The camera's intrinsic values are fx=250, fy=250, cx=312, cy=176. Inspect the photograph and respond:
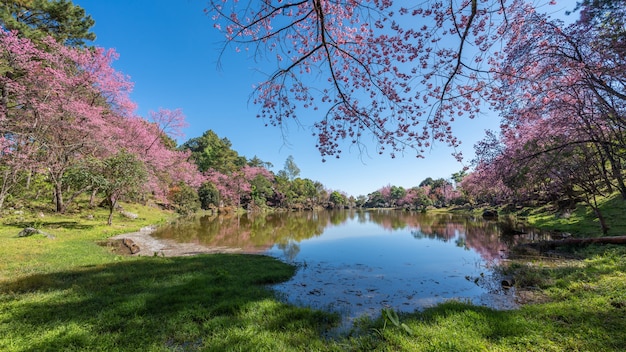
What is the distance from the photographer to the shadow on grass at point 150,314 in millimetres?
3541

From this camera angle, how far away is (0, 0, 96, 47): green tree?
42.8 feet

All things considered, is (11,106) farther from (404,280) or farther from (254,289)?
(404,280)

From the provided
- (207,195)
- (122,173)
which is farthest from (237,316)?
(207,195)

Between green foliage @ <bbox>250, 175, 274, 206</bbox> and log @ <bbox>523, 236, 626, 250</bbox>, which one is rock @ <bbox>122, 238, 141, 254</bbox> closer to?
log @ <bbox>523, 236, 626, 250</bbox>

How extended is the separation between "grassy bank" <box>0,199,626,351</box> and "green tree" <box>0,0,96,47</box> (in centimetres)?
1321

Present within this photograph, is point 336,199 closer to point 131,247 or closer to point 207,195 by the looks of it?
point 207,195

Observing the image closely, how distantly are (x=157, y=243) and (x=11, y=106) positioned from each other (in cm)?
975

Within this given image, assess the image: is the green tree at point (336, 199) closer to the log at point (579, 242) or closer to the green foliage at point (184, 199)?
the green foliage at point (184, 199)

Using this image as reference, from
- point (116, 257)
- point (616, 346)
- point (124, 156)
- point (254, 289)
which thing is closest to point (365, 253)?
point (254, 289)

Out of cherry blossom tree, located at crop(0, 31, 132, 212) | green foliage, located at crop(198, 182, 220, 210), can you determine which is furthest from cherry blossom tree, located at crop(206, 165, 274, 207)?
cherry blossom tree, located at crop(0, 31, 132, 212)

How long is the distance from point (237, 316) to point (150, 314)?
1.51 metres

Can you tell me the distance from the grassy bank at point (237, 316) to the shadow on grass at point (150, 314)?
2 cm

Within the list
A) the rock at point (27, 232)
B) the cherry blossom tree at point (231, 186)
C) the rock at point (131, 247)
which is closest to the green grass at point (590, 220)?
the rock at point (131, 247)

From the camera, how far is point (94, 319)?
159 inches
